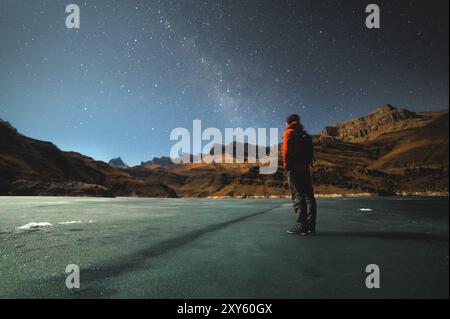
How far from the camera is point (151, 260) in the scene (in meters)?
5.19

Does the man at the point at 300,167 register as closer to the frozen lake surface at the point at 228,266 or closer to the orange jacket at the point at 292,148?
the orange jacket at the point at 292,148

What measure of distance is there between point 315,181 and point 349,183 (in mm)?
15314

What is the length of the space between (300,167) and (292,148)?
582mm

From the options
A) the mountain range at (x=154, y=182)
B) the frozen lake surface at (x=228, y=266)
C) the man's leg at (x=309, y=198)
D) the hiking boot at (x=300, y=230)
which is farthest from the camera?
the mountain range at (x=154, y=182)

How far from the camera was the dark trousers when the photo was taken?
304 inches

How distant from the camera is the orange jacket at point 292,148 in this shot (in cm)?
744

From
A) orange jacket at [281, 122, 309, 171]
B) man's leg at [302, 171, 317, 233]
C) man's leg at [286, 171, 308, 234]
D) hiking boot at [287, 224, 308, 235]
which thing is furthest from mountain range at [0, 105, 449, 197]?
orange jacket at [281, 122, 309, 171]

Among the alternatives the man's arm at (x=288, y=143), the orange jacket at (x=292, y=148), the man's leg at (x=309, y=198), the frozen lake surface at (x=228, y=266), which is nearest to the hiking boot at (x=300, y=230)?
the man's leg at (x=309, y=198)

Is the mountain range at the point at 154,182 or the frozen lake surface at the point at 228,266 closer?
the frozen lake surface at the point at 228,266

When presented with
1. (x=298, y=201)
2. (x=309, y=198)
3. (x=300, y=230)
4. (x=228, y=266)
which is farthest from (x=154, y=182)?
(x=228, y=266)

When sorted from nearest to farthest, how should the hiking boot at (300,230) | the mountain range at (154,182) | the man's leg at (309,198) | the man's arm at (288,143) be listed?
the man's arm at (288,143) → the man's leg at (309,198) → the hiking boot at (300,230) → the mountain range at (154,182)

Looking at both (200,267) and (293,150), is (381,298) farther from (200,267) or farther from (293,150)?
(293,150)

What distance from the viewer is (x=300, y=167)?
763 centimetres

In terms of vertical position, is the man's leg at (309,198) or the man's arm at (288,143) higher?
the man's arm at (288,143)
